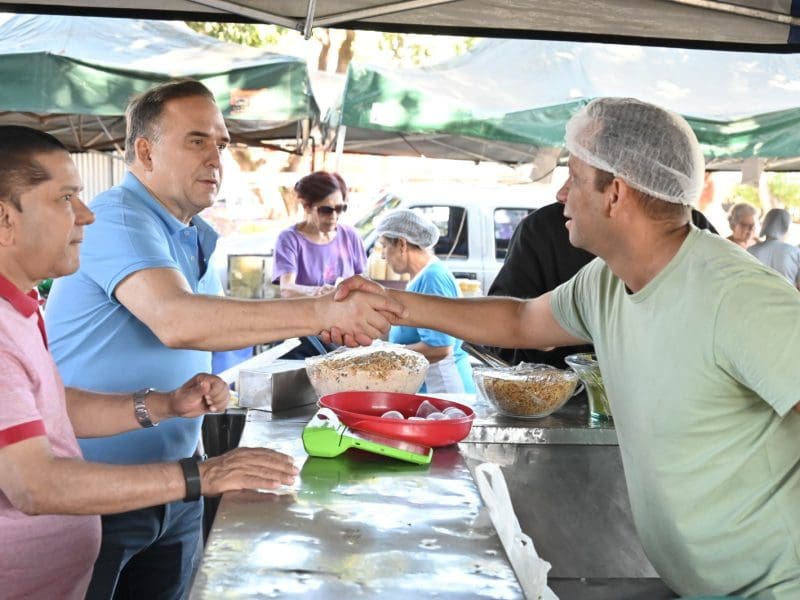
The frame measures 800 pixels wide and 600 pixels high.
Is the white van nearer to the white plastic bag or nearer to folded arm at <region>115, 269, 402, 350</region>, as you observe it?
folded arm at <region>115, 269, 402, 350</region>

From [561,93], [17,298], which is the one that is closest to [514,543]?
[17,298]

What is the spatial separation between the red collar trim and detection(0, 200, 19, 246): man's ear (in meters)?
0.09

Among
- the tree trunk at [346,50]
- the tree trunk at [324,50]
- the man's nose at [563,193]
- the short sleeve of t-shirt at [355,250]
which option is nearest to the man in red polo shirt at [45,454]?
the man's nose at [563,193]

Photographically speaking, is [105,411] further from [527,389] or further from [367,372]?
[527,389]

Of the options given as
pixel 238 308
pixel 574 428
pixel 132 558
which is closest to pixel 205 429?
pixel 132 558

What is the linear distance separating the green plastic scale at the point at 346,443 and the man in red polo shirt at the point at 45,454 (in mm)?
162

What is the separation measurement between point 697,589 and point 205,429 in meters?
2.30

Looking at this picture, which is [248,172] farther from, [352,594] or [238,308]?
[352,594]

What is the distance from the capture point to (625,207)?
2.24 metres

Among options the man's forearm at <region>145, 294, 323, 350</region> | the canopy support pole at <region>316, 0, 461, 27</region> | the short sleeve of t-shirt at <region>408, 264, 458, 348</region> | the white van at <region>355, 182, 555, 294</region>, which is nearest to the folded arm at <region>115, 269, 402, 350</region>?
the man's forearm at <region>145, 294, 323, 350</region>

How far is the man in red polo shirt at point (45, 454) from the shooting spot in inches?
72.4

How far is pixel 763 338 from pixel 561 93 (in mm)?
5725

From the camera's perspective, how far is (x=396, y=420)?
2287mm

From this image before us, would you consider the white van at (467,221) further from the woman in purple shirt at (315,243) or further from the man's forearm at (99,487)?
the man's forearm at (99,487)
